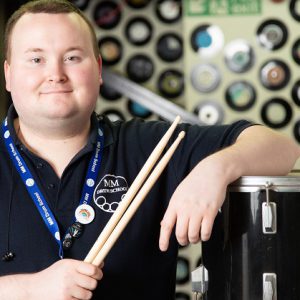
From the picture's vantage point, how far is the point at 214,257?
141 centimetres

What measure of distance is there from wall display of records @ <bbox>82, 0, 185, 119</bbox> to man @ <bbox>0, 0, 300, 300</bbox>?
2741mm

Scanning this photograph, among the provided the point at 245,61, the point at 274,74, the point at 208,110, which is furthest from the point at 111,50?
the point at 274,74

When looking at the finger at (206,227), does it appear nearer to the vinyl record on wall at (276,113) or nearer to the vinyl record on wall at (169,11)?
the vinyl record on wall at (276,113)

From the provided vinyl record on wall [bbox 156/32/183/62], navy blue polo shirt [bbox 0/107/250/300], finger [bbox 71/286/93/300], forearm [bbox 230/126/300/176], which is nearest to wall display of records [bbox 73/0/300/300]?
vinyl record on wall [bbox 156/32/183/62]

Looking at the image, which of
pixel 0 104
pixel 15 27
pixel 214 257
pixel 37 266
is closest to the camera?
pixel 214 257

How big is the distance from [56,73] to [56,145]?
0.23 metres

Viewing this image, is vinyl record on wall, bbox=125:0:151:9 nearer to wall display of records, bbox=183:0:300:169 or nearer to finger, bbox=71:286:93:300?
wall display of records, bbox=183:0:300:169

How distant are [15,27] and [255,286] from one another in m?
0.95

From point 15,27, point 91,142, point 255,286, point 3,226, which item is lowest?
point 255,286

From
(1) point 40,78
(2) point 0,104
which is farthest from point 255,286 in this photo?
(2) point 0,104

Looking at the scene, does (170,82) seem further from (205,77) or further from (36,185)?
(36,185)

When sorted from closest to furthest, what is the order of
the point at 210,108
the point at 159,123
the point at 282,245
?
the point at 282,245
the point at 159,123
the point at 210,108

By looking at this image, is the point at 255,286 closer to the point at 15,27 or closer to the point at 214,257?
the point at 214,257

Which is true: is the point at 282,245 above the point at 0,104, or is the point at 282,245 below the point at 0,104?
below
